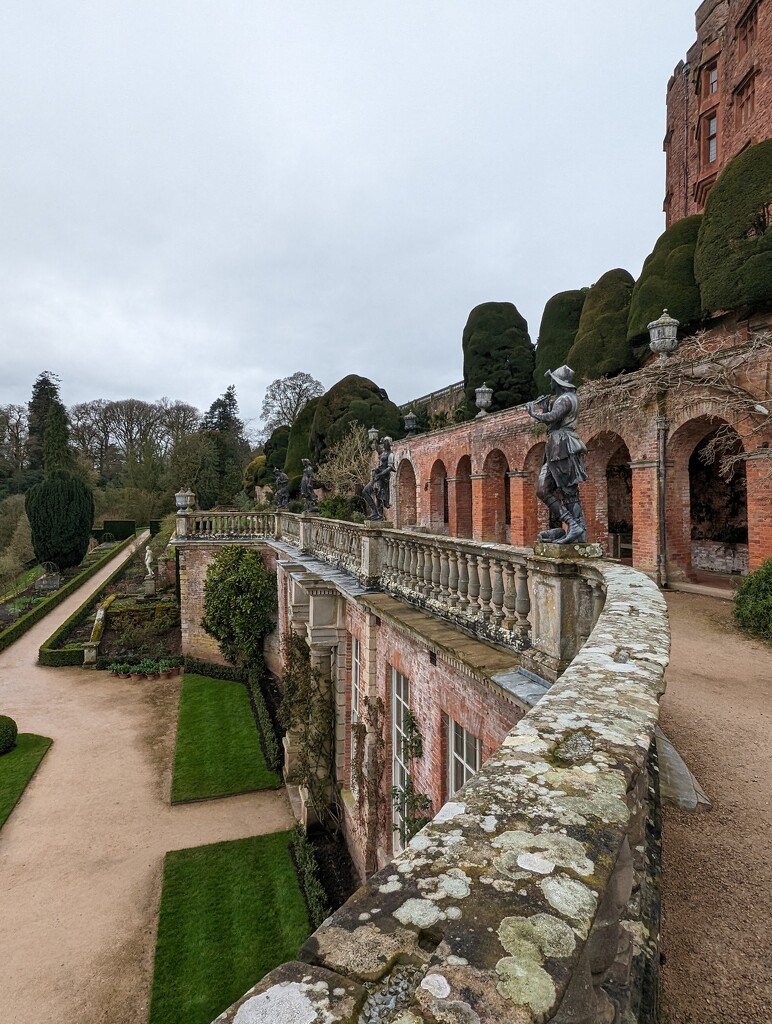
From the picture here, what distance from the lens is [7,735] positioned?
42.4ft

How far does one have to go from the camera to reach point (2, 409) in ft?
150

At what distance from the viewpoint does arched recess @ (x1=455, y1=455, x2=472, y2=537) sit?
21906mm

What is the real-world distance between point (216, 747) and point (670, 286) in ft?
63.7

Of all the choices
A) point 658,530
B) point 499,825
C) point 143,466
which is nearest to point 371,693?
point 499,825

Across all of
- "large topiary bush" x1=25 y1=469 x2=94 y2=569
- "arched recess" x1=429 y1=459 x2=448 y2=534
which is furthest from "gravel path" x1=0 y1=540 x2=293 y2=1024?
"large topiary bush" x1=25 y1=469 x2=94 y2=569

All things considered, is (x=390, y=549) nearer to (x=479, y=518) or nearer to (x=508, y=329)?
(x=479, y=518)

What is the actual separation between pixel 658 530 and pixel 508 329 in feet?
63.3

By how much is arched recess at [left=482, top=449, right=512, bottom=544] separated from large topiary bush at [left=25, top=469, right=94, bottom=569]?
24558 mm

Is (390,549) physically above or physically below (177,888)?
above

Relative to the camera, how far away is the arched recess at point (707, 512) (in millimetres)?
11961

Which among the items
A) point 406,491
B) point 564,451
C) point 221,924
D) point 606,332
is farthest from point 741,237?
point 221,924

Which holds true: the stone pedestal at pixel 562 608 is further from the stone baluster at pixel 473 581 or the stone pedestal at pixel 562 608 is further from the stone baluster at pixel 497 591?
the stone baluster at pixel 473 581

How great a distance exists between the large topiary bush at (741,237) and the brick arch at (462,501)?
9.87 m

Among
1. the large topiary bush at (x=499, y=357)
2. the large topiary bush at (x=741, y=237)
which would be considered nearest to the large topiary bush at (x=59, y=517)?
the large topiary bush at (x=499, y=357)
